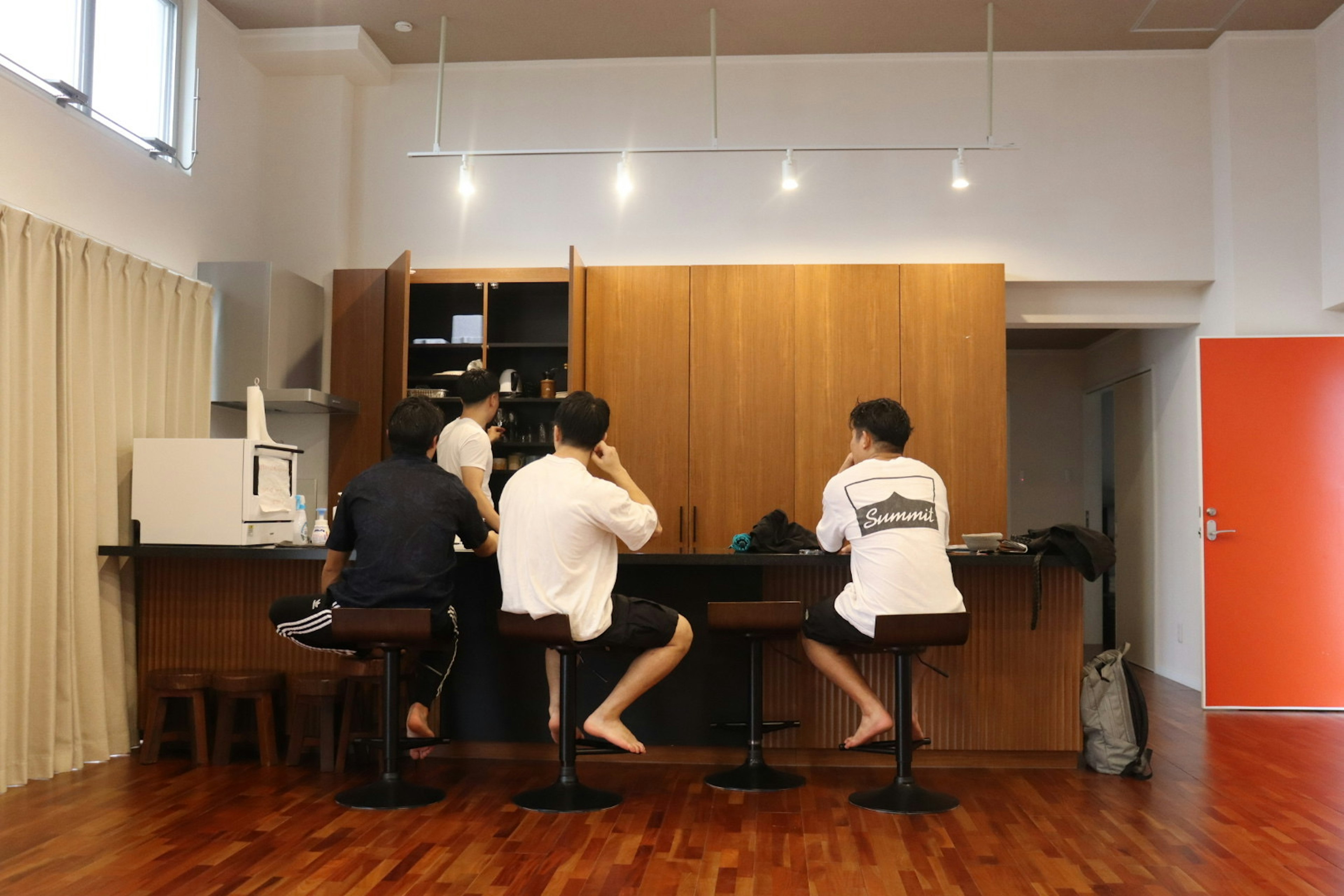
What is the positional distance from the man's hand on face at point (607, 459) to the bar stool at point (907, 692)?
106cm

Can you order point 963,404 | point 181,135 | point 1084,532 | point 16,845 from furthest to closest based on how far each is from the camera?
point 963,404 < point 181,135 < point 1084,532 < point 16,845

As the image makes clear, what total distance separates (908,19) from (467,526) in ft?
13.1

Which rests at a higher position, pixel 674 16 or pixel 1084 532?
pixel 674 16

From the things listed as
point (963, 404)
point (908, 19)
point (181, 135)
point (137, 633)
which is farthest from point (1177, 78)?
point (137, 633)

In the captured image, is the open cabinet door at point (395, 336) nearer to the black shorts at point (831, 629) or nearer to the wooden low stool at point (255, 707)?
the wooden low stool at point (255, 707)

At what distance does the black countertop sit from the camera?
387cm

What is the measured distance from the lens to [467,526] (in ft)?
11.7

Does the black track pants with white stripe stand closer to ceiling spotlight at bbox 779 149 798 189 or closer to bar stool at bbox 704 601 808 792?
bar stool at bbox 704 601 808 792

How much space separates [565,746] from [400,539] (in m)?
0.90

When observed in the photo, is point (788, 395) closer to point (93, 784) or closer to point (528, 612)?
point (528, 612)

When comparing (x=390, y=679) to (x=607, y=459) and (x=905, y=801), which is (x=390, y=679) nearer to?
(x=607, y=459)

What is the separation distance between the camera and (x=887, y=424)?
369cm

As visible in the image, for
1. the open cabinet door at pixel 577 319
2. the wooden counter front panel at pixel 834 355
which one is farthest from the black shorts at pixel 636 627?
the wooden counter front panel at pixel 834 355

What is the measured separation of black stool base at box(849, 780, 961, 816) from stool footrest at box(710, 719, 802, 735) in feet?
1.21
